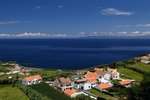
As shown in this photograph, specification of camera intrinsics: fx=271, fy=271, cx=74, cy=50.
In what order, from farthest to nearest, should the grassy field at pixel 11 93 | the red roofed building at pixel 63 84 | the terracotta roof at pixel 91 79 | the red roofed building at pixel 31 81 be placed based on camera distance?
the red roofed building at pixel 31 81 < the terracotta roof at pixel 91 79 < the red roofed building at pixel 63 84 < the grassy field at pixel 11 93

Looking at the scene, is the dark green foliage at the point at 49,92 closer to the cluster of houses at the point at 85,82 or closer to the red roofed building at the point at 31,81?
the cluster of houses at the point at 85,82

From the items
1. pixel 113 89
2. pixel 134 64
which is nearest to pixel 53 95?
pixel 113 89

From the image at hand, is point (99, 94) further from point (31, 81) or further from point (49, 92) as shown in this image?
point (31, 81)

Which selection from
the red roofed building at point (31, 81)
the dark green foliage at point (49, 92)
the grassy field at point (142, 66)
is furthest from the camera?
the grassy field at point (142, 66)

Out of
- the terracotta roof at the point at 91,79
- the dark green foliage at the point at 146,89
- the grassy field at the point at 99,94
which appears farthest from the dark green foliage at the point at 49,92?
the dark green foliage at the point at 146,89

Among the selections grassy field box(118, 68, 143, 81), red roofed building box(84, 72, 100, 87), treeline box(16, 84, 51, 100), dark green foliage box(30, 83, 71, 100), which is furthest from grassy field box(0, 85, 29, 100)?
grassy field box(118, 68, 143, 81)

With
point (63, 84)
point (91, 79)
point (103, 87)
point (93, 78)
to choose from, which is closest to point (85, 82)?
point (91, 79)

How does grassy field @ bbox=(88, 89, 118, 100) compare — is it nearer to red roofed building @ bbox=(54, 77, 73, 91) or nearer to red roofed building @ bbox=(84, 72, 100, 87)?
red roofed building @ bbox=(84, 72, 100, 87)
